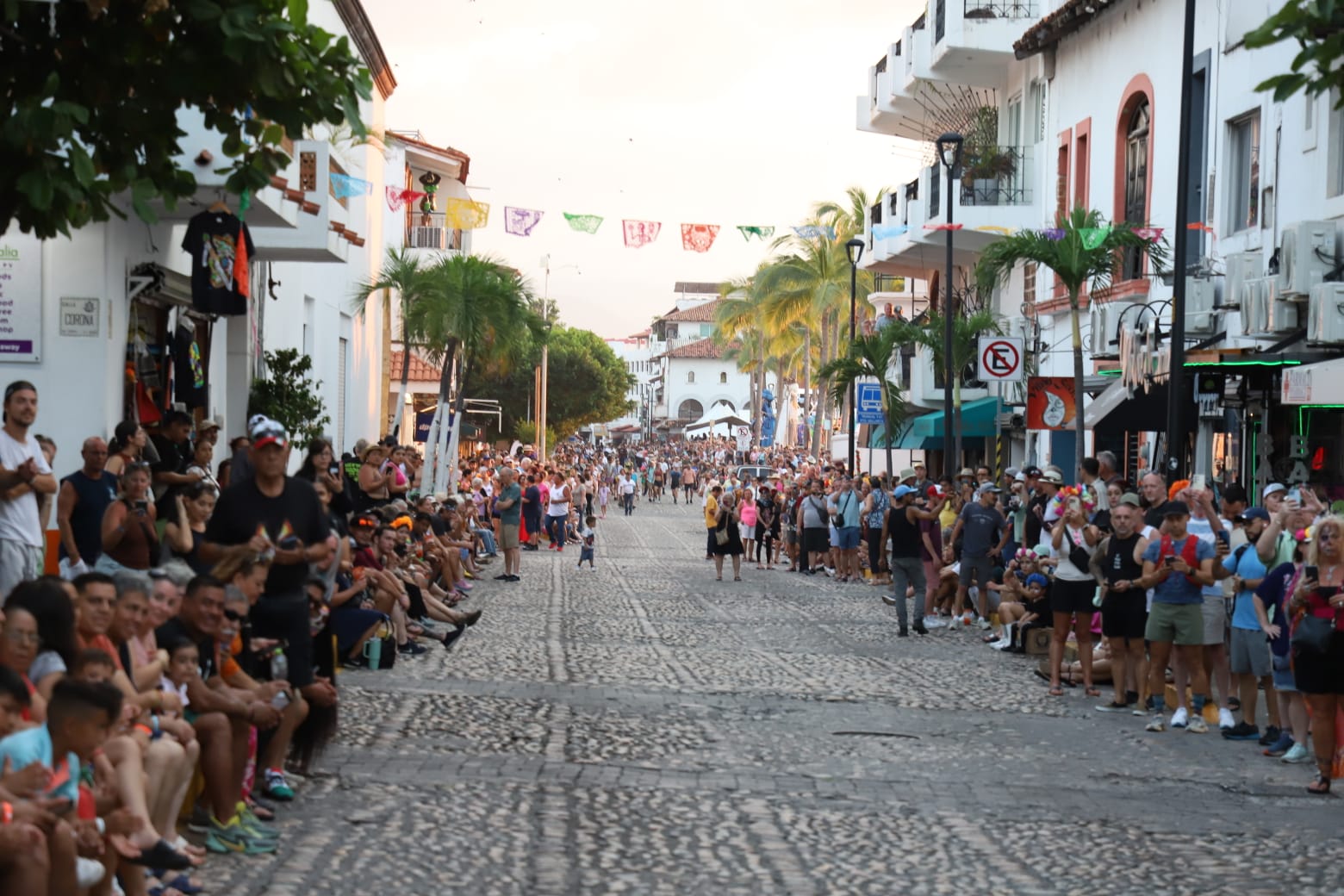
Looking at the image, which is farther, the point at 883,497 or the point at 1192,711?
the point at 883,497

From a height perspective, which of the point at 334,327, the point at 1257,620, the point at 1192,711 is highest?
the point at 334,327

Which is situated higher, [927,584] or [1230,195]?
[1230,195]

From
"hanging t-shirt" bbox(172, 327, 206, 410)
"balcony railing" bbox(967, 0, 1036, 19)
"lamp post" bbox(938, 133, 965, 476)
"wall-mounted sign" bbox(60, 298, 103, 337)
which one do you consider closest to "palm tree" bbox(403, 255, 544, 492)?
"lamp post" bbox(938, 133, 965, 476)

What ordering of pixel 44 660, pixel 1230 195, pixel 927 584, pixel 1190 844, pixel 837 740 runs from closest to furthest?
pixel 44 660, pixel 1190 844, pixel 837 740, pixel 927 584, pixel 1230 195

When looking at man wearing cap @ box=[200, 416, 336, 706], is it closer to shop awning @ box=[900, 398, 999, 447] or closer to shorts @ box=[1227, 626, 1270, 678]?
shorts @ box=[1227, 626, 1270, 678]

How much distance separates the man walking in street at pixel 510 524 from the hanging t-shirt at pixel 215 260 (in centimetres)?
957

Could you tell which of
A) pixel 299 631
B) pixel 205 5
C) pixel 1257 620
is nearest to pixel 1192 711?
pixel 1257 620

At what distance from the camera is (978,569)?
20891mm

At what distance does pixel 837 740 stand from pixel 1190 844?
3310 mm

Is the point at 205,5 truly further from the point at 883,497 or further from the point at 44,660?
the point at 883,497

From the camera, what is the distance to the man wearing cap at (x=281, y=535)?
9.27 metres

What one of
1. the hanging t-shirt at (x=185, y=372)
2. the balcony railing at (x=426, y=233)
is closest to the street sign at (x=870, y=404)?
the balcony railing at (x=426, y=233)

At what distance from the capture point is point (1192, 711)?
1364 cm

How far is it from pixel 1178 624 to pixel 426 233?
36.9 metres
